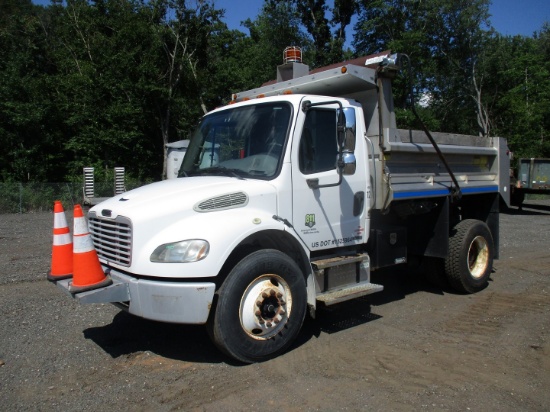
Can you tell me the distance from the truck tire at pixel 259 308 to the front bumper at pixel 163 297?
18 centimetres

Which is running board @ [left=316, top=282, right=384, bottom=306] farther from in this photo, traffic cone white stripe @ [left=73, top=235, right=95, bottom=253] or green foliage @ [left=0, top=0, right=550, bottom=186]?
green foliage @ [left=0, top=0, right=550, bottom=186]

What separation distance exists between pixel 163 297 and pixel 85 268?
75 cm

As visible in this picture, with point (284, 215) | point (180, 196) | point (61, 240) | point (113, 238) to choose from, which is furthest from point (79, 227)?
point (284, 215)

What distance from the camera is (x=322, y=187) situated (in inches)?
197

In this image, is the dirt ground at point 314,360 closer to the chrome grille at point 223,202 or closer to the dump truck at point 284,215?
the dump truck at point 284,215

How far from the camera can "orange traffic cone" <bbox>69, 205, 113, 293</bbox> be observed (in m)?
4.07

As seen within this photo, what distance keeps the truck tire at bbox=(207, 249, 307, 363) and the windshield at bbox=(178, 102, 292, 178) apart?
3.10 feet

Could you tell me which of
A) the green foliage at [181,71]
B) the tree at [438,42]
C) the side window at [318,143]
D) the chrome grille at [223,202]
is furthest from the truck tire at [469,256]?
the tree at [438,42]

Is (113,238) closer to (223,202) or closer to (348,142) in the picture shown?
(223,202)

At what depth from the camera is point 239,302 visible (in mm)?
4203

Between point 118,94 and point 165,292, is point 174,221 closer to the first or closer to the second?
point 165,292

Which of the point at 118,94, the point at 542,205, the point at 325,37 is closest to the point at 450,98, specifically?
the point at 325,37

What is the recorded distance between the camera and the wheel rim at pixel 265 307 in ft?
14.1

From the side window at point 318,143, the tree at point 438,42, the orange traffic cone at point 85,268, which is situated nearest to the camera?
the orange traffic cone at point 85,268
